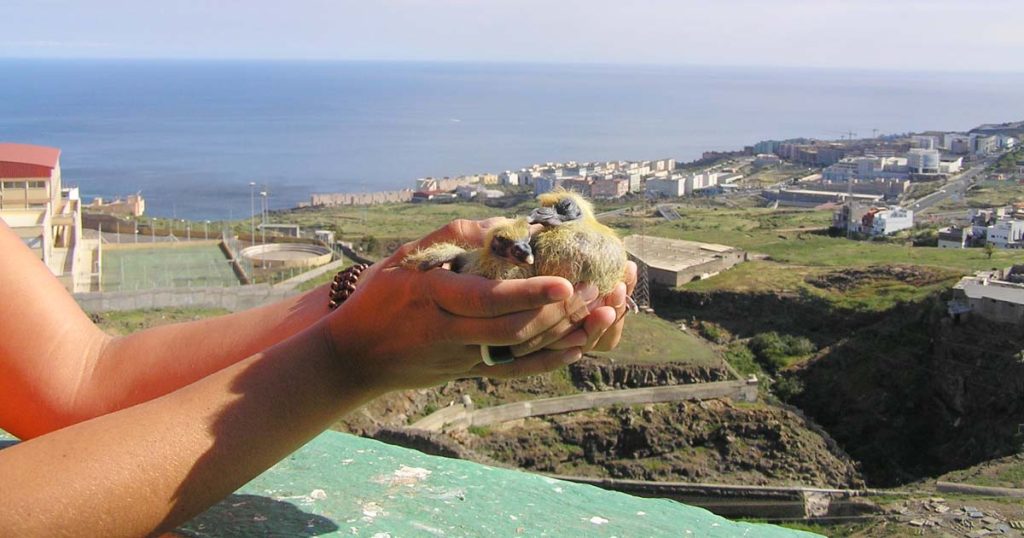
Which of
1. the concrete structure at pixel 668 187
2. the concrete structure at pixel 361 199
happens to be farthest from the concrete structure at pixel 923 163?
the concrete structure at pixel 361 199

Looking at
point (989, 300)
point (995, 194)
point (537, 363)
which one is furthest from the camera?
point (995, 194)

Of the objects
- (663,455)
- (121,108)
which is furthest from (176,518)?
(121,108)

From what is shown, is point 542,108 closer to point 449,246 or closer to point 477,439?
point 477,439

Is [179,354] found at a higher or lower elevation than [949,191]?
higher

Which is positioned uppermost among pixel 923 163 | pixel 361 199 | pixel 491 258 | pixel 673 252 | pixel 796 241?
pixel 491 258

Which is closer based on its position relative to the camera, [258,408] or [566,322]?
[258,408]

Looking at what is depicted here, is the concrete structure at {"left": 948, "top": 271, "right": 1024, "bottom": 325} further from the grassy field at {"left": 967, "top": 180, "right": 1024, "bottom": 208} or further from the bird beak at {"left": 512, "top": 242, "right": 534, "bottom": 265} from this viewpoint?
the grassy field at {"left": 967, "top": 180, "right": 1024, "bottom": 208}

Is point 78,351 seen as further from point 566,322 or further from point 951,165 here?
point 951,165

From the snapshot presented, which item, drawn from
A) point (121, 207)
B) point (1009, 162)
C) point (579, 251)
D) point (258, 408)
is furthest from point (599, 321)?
point (1009, 162)
